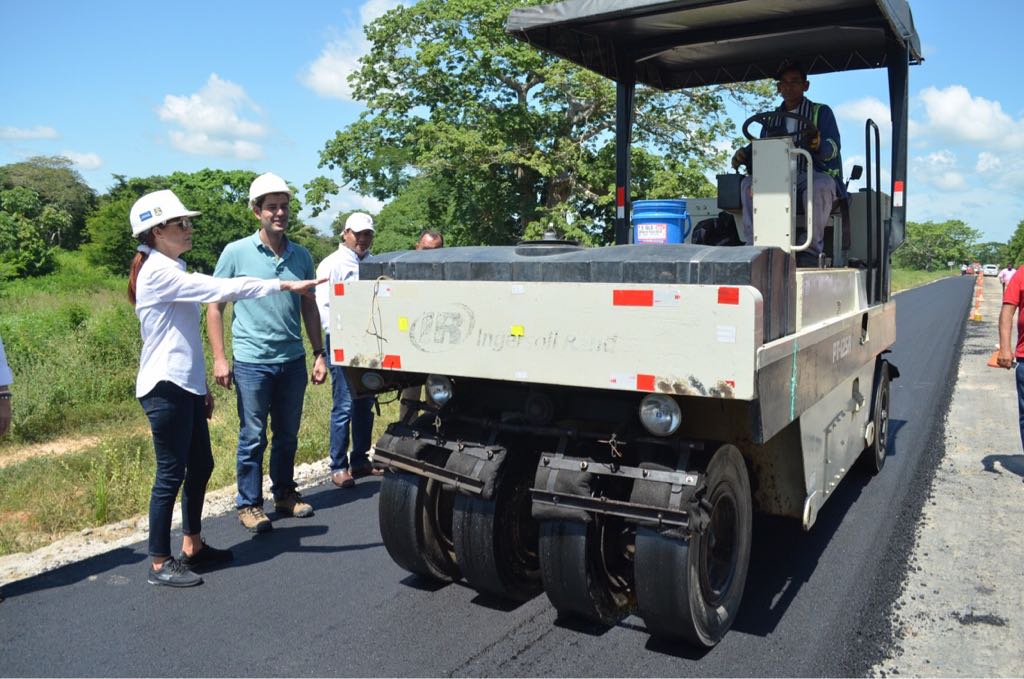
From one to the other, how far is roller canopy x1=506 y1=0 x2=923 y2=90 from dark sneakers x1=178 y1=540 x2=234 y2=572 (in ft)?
11.8

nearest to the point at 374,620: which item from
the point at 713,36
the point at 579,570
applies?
the point at 579,570

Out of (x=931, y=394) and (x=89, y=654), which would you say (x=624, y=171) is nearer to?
(x=89, y=654)

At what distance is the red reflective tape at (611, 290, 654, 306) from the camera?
3035 millimetres

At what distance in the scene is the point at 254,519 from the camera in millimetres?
4926

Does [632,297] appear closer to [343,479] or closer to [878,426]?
[343,479]

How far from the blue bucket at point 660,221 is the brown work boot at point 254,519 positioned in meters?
2.91

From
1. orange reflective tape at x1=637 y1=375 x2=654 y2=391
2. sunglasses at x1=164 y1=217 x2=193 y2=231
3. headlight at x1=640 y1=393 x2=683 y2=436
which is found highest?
sunglasses at x1=164 y1=217 x2=193 y2=231

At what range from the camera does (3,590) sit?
4.00 m

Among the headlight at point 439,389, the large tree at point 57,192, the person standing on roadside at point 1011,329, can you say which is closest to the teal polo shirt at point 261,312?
the headlight at point 439,389

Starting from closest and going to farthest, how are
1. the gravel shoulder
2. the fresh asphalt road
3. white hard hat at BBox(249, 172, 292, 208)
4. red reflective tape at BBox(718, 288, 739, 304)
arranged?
1. red reflective tape at BBox(718, 288, 739, 304)
2. the fresh asphalt road
3. the gravel shoulder
4. white hard hat at BBox(249, 172, 292, 208)

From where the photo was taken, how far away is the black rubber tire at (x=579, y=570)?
336 centimetres

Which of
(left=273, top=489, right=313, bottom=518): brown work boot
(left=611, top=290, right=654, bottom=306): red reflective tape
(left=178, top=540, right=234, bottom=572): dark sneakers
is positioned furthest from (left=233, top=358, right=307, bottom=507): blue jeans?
(left=611, top=290, right=654, bottom=306): red reflective tape

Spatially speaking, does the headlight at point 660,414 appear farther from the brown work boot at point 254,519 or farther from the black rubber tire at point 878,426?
the black rubber tire at point 878,426

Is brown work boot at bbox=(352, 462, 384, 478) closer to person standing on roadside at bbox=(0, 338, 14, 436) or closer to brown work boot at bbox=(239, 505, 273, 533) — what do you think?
brown work boot at bbox=(239, 505, 273, 533)
